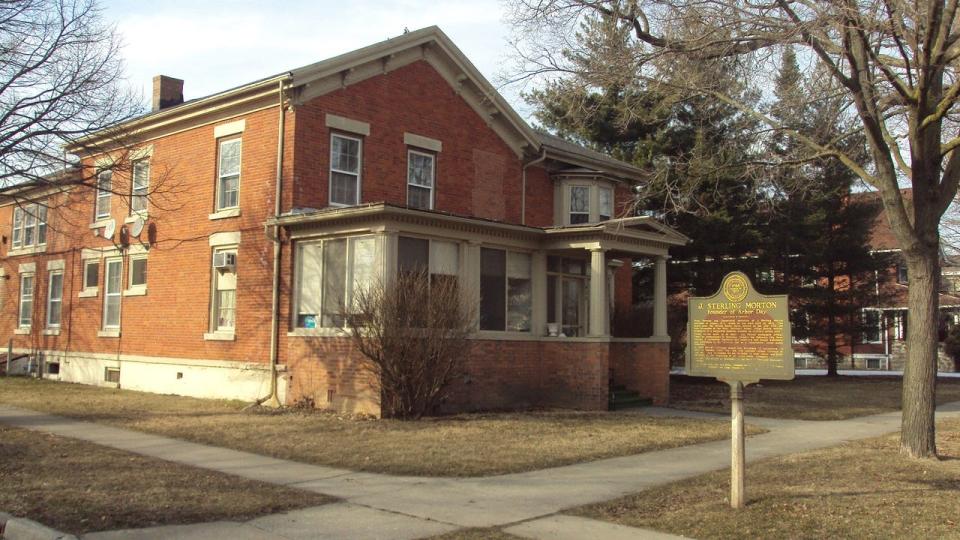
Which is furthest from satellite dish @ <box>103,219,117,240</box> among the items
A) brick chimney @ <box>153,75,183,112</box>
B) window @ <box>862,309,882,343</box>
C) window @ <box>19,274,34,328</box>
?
window @ <box>862,309,882,343</box>

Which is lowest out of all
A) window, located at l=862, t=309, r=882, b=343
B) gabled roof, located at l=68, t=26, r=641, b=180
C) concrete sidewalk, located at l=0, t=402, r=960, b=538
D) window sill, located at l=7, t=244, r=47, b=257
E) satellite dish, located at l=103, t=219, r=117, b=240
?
concrete sidewalk, located at l=0, t=402, r=960, b=538

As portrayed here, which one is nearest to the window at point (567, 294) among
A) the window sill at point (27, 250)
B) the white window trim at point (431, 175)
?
the white window trim at point (431, 175)

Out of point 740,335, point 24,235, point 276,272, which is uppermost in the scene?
point 24,235

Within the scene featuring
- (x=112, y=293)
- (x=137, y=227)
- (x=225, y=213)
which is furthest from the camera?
(x=112, y=293)

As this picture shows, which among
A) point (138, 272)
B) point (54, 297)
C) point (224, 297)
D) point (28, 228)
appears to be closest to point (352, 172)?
point (224, 297)

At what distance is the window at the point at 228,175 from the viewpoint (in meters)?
18.4

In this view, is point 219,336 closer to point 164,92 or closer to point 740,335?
point 164,92

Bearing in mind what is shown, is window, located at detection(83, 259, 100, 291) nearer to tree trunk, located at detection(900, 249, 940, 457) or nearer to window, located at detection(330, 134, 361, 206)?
window, located at detection(330, 134, 361, 206)

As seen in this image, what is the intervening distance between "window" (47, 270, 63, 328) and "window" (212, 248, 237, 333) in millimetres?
8378

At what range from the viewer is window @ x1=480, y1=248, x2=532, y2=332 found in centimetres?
1747

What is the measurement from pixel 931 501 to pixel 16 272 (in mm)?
26832

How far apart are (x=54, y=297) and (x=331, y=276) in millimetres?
12698

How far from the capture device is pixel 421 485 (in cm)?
917

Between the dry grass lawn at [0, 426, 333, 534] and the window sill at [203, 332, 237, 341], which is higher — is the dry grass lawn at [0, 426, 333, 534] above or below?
below
